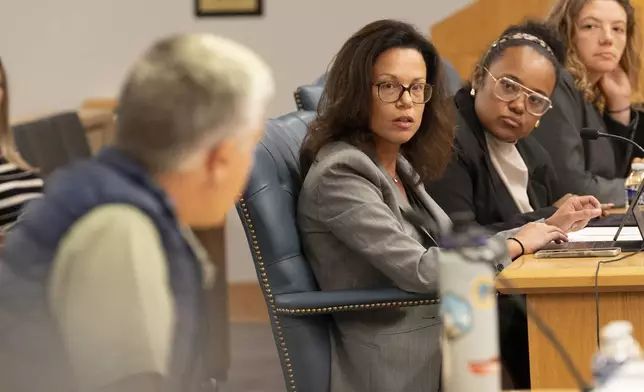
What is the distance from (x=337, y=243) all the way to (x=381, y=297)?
0.17m

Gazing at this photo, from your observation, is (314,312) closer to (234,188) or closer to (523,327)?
(523,327)

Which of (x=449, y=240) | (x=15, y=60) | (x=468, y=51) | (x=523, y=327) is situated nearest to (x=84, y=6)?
(x=15, y=60)

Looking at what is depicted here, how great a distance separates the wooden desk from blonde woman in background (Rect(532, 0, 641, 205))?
1277mm

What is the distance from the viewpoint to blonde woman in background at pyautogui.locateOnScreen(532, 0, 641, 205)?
357 centimetres

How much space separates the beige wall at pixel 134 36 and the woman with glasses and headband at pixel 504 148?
1.91 meters

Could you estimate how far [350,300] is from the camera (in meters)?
2.41

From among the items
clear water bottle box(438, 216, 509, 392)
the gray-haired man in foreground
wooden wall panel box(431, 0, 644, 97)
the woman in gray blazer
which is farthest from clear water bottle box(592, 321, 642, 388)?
wooden wall panel box(431, 0, 644, 97)

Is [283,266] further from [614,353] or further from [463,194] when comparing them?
[614,353]

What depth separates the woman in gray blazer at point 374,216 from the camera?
241 cm

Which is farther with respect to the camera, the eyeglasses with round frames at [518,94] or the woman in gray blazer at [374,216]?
the eyeglasses with round frames at [518,94]

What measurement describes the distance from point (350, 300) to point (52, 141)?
2185 millimetres

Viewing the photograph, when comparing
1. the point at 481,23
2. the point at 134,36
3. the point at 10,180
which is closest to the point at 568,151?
the point at 481,23

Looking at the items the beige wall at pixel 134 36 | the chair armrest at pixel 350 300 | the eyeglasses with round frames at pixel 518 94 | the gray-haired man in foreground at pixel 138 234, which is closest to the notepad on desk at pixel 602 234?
the eyeglasses with round frames at pixel 518 94

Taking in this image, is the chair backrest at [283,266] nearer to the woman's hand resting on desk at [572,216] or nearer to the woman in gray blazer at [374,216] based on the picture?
the woman in gray blazer at [374,216]
